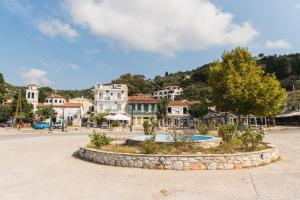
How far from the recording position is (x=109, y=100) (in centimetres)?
7331

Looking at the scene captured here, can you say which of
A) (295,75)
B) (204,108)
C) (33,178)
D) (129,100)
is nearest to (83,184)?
(33,178)

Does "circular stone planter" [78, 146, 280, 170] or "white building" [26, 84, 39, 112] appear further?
"white building" [26, 84, 39, 112]

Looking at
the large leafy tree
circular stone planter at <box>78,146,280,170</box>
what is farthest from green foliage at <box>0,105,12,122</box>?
circular stone planter at <box>78,146,280,170</box>

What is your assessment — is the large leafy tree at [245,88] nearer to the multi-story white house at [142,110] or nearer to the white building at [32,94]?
the multi-story white house at [142,110]

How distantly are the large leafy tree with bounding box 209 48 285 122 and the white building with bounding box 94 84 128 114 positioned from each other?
→ 36.1 meters

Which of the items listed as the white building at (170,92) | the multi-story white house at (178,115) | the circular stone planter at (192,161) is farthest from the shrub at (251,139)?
the white building at (170,92)

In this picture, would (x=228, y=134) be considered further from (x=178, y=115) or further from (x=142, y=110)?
(x=178, y=115)

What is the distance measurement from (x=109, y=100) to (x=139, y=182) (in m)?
63.5

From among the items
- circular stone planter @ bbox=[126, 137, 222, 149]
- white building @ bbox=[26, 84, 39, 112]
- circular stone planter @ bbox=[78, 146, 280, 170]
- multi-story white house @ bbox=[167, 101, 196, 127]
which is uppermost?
white building @ bbox=[26, 84, 39, 112]

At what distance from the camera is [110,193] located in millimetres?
9141

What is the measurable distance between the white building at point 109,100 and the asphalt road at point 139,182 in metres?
58.7

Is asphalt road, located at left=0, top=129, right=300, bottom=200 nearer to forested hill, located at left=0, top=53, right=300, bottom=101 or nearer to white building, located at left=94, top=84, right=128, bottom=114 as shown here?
white building, located at left=94, top=84, right=128, bottom=114

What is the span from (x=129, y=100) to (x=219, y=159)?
6021 cm

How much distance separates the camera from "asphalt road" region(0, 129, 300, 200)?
885 cm
